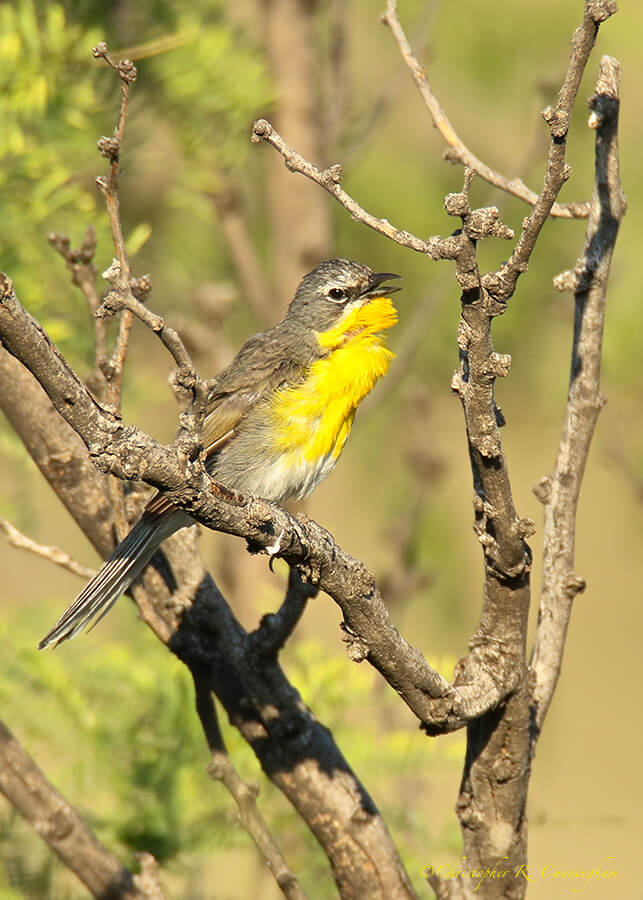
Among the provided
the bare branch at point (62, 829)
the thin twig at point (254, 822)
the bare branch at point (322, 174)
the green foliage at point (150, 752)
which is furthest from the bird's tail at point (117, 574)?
the bare branch at point (322, 174)

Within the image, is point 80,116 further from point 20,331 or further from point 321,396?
point 20,331

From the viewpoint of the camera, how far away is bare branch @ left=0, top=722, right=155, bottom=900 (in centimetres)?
304

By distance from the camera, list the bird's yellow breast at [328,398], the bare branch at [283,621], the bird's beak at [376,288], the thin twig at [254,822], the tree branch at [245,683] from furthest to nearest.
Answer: the bird's beak at [376,288] → the bird's yellow breast at [328,398] → the tree branch at [245,683] → the bare branch at [283,621] → the thin twig at [254,822]

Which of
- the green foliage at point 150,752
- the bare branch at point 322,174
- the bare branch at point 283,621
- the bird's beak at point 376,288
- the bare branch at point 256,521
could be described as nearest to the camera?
the bare branch at point 256,521

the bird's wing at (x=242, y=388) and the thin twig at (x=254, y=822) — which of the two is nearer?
the thin twig at (x=254, y=822)

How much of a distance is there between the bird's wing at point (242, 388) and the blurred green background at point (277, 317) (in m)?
0.36

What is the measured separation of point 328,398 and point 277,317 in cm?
152

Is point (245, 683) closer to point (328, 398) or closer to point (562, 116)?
point (328, 398)

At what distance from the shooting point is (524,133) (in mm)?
6270

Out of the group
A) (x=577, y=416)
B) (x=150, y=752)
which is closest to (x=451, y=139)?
(x=577, y=416)

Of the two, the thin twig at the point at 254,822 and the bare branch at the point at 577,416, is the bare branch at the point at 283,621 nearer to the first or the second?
the thin twig at the point at 254,822

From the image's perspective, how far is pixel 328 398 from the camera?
155 inches

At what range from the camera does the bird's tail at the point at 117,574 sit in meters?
3.12

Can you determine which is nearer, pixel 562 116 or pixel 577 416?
pixel 562 116
